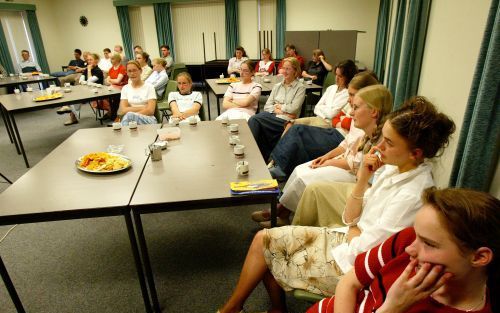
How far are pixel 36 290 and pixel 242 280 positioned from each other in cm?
138

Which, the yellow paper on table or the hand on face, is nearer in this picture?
the hand on face

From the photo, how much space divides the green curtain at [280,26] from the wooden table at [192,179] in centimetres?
626

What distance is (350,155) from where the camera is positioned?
214cm

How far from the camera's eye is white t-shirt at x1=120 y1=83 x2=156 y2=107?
3.61 m

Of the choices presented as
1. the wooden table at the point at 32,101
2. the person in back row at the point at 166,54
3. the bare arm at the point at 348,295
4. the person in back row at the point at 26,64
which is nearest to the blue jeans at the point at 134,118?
the wooden table at the point at 32,101

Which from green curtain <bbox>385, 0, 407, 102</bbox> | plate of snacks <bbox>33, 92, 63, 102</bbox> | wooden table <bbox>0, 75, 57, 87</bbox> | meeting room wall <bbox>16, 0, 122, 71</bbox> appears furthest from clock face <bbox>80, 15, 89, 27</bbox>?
green curtain <bbox>385, 0, 407, 102</bbox>

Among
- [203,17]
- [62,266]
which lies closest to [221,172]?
[62,266]

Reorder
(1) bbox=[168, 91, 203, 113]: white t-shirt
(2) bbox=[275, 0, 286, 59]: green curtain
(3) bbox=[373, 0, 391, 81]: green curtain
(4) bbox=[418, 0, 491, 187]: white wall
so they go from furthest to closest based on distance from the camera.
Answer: (2) bbox=[275, 0, 286, 59]: green curtain < (3) bbox=[373, 0, 391, 81]: green curtain < (1) bbox=[168, 91, 203, 113]: white t-shirt < (4) bbox=[418, 0, 491, 187]: white wall

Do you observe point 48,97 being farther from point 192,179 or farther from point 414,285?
point 414,285

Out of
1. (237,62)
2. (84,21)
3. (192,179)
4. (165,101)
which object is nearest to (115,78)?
(165,101)

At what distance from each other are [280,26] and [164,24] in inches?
123

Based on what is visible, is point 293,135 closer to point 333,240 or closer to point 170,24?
point 333,240

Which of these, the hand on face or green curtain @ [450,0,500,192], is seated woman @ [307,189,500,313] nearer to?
the hand on face

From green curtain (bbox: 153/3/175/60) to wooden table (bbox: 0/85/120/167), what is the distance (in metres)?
4.21
